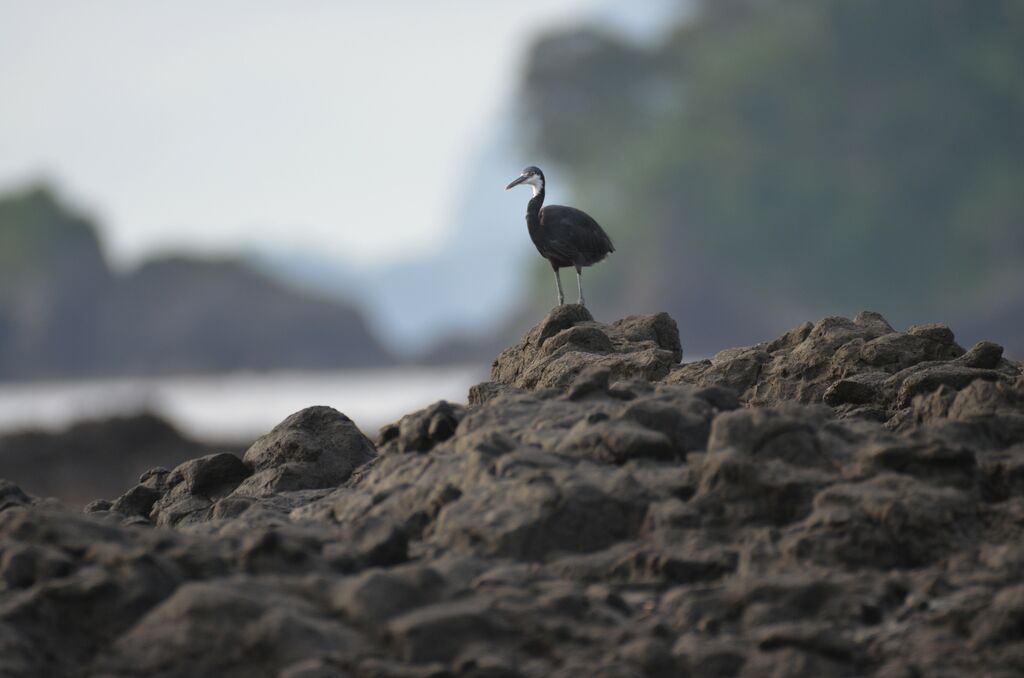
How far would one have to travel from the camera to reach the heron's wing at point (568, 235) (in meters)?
13.0

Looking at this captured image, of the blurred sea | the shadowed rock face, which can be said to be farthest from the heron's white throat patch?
the blurred sea

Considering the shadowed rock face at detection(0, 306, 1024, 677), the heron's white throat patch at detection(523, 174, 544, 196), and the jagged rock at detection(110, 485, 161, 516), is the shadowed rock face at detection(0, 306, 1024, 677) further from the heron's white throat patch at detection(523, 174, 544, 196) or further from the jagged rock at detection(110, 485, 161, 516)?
the heron's white throat patch at detection(523, 174, 544, 196)

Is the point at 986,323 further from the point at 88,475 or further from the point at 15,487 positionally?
the point at 15,487

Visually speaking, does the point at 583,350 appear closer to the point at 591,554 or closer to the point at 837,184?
the point at 591,554

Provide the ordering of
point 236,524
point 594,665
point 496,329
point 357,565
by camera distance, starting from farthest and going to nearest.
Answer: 1. point 496,329
2. point 236,524
3. point 357,565
4. point 594,665

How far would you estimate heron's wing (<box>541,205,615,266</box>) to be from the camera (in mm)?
12992

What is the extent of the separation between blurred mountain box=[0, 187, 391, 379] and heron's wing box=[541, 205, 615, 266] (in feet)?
195

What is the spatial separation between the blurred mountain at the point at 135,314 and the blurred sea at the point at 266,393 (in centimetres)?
116

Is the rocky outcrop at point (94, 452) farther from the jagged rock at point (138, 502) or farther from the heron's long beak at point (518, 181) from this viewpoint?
the jagged rock at point (138, 502)

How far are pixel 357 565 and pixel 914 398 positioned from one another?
3512 millimetres

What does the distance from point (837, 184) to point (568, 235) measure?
5615 cm

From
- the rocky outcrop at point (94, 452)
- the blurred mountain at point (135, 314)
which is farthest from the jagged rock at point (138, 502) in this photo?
the blurred mountain at point (135, 314)

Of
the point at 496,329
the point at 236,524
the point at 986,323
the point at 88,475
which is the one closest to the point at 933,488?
the point at 236,524

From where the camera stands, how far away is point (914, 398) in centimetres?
946
